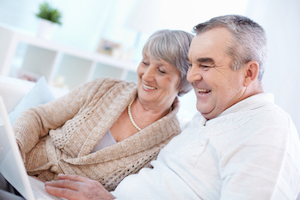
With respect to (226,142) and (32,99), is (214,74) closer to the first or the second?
(226,142)

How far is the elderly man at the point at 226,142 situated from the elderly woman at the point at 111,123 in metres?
0.22

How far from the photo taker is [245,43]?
111cm

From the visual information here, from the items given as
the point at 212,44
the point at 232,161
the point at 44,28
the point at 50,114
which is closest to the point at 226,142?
the point at 232,161

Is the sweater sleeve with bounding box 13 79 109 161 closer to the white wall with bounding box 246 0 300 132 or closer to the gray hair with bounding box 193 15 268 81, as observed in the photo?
the gray hair with bounding box 193 15 268 81

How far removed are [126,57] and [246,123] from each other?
8.06 feet

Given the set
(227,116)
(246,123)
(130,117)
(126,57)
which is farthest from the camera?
(126,57)

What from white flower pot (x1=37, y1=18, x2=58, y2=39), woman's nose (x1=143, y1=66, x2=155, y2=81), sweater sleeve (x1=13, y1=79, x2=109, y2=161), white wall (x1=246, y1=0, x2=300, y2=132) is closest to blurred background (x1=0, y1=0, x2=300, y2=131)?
white wall (x1=246, y1=0, x2=300, y2=132)

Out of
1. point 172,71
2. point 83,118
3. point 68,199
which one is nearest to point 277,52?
point 172,71

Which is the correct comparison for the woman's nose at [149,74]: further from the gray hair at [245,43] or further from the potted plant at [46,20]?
the potted plant at [46,20]

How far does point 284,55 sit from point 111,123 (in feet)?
4.76

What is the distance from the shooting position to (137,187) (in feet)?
3.86

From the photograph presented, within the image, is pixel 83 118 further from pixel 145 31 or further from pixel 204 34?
pixel 145 31

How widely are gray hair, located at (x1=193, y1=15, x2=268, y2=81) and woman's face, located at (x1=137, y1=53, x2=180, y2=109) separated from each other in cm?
46

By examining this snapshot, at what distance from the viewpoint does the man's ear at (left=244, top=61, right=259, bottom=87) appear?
112cm
